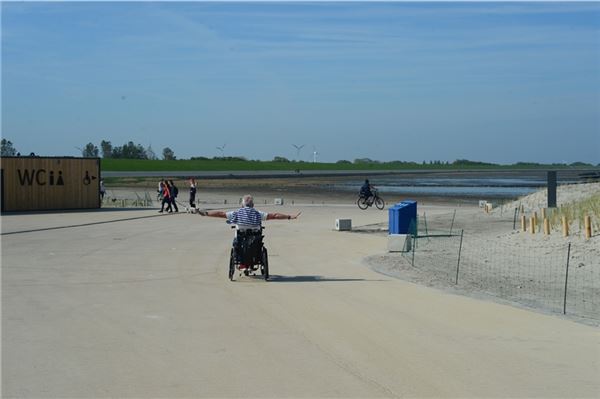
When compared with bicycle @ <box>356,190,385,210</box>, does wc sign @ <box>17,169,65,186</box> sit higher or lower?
higher

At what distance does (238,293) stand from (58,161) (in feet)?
95.2

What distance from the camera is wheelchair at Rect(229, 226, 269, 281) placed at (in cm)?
1490

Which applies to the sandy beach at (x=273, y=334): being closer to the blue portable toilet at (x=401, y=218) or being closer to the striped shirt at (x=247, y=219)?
the striped shirt at (x=247, y=219)

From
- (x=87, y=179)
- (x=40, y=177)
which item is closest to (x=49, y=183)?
(x=40, y=177)

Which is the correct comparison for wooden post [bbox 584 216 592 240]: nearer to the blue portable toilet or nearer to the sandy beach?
the sandy beach

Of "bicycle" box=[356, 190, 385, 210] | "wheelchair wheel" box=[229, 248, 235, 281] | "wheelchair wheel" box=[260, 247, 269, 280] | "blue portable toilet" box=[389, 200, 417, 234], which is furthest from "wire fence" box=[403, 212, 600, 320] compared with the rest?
"bicycle" box=[356, 190, 385, 210]

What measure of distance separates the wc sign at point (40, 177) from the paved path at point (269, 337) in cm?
2178

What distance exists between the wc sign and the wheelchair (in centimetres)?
2630

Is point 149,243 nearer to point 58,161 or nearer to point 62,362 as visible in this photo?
point 62,362

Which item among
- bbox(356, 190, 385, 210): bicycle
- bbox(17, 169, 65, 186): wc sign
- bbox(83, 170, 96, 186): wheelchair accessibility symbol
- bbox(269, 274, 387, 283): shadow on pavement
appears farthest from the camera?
bbox(356, 190, 385, 210): bicycle

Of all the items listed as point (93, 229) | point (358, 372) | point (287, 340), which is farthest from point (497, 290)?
point (93, 229)

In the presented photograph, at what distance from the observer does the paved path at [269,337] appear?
7.66 meters

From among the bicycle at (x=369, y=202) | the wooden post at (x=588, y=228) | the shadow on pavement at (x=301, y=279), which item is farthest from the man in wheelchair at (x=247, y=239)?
the bicycle at (x=369, y=202)

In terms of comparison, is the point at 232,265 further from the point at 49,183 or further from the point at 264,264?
the point at 49,183
